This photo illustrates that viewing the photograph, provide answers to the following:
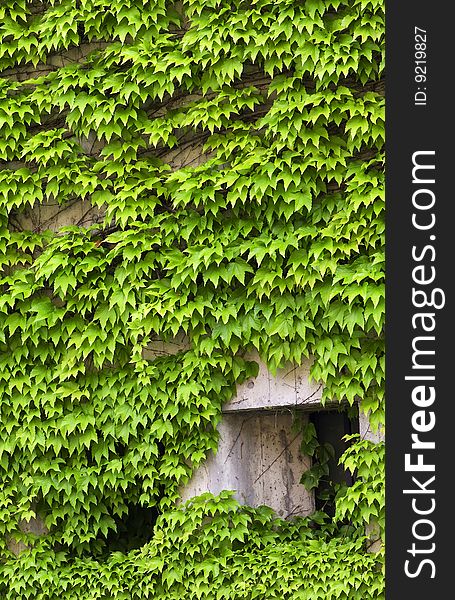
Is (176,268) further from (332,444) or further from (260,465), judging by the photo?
(332,444)

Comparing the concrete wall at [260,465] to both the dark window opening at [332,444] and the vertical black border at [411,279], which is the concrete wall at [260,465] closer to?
the dark window opening at [332,444]

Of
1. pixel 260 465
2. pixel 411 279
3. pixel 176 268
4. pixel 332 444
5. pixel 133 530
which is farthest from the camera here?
pixel 133 530

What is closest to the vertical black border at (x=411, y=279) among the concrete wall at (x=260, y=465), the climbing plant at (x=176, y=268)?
the climbing plant at (x=176, y=268)

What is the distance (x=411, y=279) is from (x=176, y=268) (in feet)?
4.82

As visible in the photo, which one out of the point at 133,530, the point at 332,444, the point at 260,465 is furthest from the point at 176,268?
the point at 133,530

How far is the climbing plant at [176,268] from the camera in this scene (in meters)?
4.88

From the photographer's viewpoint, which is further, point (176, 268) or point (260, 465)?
point (260, 465)

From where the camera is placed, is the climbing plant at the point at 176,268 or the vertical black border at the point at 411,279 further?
the climbing plant at the point at 176,268

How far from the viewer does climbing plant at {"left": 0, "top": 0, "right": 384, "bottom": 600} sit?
16.0 feet

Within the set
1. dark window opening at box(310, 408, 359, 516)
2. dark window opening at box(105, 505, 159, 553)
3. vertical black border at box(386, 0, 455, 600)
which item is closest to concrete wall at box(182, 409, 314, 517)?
dark window opening at box(310, 408, 359, 516)

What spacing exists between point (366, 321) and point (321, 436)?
3.91 feet

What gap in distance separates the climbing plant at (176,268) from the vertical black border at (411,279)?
315 mm

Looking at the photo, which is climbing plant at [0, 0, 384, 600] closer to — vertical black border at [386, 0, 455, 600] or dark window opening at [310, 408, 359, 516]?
dark window opening at [310, 408, 359, 516]

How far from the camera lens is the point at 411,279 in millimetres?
4375
